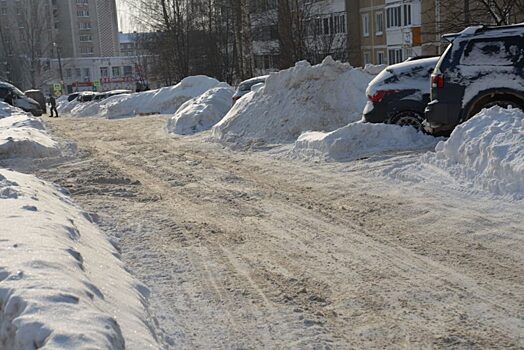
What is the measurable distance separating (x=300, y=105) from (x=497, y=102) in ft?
22.2

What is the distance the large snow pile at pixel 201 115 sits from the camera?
22094mm

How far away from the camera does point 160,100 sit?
1474 inches

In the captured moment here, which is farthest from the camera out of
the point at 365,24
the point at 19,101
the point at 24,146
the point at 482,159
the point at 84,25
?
the point at 84,25

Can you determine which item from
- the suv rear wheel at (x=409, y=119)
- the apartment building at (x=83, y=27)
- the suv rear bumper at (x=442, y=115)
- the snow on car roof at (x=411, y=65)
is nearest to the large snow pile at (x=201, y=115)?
the snow on car roof at (x=411, y=65)

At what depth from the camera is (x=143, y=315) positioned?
4840mm

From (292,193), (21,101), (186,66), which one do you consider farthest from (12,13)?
(292,193)

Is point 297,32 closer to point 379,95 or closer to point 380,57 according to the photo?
point 380,57

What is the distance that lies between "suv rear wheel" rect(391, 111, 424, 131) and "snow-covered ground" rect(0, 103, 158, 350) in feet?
23.8

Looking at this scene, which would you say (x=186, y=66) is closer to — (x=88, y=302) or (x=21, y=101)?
(x=21, y=101)

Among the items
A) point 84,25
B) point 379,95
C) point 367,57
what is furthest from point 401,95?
point 84,25

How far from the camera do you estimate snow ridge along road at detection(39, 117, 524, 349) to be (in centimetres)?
477

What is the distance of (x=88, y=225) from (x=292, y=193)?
124 inches

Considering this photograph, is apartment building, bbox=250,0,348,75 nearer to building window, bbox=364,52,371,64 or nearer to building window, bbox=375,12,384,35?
building window, bbox=375,12,384,35

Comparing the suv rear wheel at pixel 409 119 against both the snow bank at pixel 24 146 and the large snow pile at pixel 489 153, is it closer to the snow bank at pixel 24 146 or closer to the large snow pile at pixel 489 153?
the large snow pile at pixel 489 153
